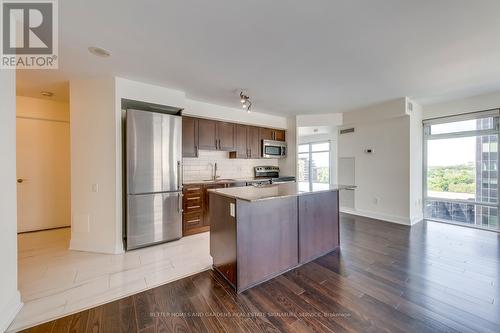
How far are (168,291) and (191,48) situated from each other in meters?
2.62

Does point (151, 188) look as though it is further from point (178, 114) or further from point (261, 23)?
point (261, 23)

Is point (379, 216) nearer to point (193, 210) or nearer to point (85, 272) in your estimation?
point (193, 210)

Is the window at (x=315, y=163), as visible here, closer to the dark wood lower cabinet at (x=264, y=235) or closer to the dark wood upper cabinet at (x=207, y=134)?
the dark wood upper cabinet at (x=207, y=134)

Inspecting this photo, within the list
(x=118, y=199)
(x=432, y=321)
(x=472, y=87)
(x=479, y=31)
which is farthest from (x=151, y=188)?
(x=472, y=87)

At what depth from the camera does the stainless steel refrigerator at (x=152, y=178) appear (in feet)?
9.91

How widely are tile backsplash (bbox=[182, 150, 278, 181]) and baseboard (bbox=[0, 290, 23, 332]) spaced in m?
2.71

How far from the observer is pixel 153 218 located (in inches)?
126

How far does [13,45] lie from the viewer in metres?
1.96

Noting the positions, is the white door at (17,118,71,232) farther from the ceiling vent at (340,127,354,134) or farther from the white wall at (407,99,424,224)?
the white wall at (407,99,424,224)

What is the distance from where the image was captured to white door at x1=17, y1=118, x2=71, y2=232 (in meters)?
3.93

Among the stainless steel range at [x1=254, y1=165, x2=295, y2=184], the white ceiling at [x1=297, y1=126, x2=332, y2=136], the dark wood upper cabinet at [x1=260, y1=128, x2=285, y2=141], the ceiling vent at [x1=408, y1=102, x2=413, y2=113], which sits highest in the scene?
the ceiling vent at [x1=408, y1=102, x2=413, y2=113]

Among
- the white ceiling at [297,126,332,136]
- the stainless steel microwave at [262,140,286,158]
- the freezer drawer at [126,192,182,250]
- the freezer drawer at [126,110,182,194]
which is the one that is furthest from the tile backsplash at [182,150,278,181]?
the white ceiling at [297,126,332,136]

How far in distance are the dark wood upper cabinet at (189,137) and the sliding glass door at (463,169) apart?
17.1 feet

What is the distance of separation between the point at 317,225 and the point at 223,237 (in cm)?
135
